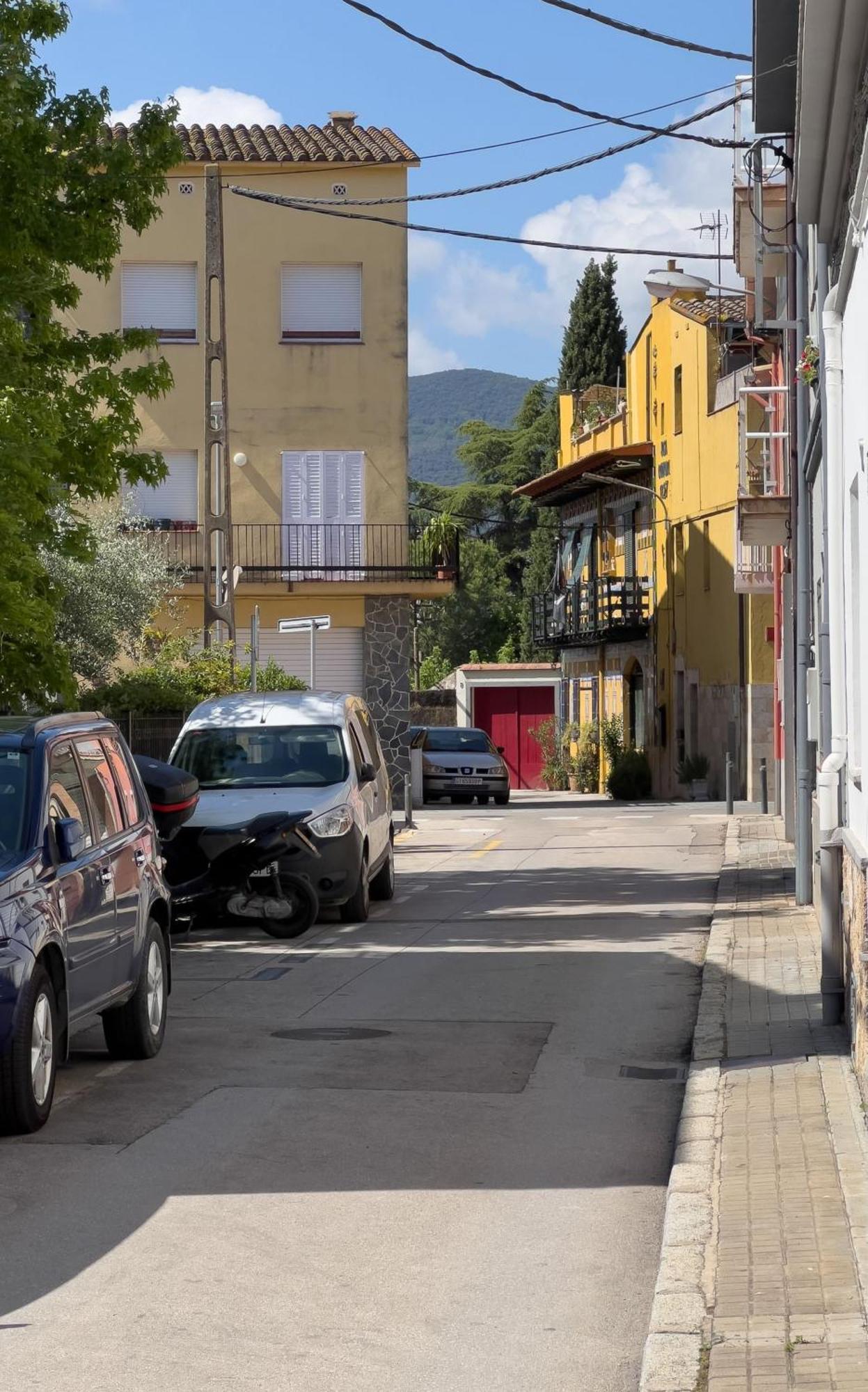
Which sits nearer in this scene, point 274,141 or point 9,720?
point 9,720

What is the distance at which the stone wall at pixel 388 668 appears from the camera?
1515 inches

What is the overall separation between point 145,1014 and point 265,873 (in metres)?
6.08

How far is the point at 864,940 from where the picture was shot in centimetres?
760

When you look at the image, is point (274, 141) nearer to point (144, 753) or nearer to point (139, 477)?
point (144, 753)

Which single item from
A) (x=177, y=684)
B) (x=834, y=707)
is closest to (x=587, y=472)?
(x=177, y=684)

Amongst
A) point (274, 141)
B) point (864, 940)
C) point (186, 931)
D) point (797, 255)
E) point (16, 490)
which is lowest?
point (186, 931)

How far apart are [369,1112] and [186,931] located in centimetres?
814

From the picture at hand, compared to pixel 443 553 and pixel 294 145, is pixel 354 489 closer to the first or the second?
pixel 443 553

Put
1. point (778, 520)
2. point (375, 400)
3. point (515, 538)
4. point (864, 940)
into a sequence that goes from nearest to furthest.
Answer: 1. point (864, 940)
2. point (778, 520)
3. point (375, 400)
4. point (515, 538)

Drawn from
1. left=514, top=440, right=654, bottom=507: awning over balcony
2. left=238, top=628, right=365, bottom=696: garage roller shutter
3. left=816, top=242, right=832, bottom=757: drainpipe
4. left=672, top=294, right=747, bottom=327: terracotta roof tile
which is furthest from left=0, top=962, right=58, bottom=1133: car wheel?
left=514, top=440, right=654, bottom=507: awning over balcony

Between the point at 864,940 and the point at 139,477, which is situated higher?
the point at 139,477

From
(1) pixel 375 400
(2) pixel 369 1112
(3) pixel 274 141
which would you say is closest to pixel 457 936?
(2) pixel 369 1112

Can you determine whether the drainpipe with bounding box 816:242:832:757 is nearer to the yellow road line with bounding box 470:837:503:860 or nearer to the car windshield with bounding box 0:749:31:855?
the car windshield with bounding box 0:749:31:855

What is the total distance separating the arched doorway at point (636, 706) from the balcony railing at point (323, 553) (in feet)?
41.4
